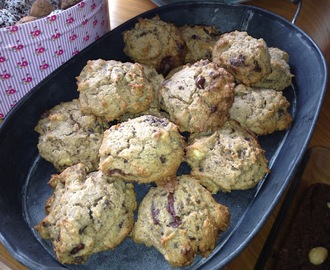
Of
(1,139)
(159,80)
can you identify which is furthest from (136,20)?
(1,139)

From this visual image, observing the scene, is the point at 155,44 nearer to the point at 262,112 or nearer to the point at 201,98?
the point at 201,98

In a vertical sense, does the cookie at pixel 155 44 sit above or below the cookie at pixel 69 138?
above

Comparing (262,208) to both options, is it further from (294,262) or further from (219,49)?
(219,49)

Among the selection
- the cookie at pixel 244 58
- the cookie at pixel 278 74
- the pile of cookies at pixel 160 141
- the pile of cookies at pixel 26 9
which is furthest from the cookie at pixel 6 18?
the cookie at pixel 278 74

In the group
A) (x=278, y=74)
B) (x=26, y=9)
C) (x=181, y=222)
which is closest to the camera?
(x=181, y=222)

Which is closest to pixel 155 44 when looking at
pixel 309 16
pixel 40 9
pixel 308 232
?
pixel 40 9

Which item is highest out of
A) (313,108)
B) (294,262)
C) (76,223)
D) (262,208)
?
(313,108)

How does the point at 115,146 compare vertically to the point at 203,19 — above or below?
below

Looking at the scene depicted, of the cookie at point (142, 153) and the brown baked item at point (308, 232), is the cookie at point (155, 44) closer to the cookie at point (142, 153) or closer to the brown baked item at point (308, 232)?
the cookie at point (142, 153)
